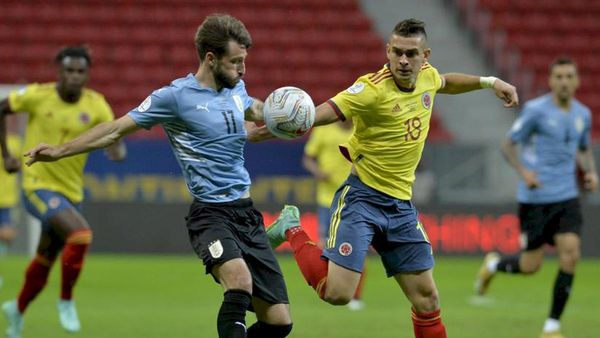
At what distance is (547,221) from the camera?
10.2m

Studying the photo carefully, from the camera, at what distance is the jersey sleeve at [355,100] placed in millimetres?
7000

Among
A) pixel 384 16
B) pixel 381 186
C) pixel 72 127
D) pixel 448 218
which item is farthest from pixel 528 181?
pixel 384 16

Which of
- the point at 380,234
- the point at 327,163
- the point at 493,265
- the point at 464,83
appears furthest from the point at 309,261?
the point at 327,163

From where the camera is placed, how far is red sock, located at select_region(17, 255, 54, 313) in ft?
29.5

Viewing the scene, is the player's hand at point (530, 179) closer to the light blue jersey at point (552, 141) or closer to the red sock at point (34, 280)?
the light blue jersey at point (552, 141)

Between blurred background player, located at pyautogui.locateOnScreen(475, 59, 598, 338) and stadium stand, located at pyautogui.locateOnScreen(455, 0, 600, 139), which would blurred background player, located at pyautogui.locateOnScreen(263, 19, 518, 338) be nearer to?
blurred background player, located at pyautogui.locateOnScreen(475, 59, 598, 338)

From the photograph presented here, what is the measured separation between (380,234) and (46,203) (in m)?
3.25

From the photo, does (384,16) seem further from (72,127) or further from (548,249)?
(72,127)

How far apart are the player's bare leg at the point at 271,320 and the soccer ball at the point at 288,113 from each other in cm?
99

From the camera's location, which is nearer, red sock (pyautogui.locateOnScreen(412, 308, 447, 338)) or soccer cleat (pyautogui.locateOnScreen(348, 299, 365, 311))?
red sock (pyautogui.locateOnScreen(412, 308, 447, 338))

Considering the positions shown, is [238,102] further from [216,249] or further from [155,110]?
[216,249]

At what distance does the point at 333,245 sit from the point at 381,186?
0.48 metres

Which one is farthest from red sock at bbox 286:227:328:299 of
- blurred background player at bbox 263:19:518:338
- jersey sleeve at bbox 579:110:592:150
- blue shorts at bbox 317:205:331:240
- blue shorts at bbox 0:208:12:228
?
blue shorts at bbox 0:208:12:228

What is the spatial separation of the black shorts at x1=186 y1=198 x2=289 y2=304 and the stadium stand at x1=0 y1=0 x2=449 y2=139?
1406cm
